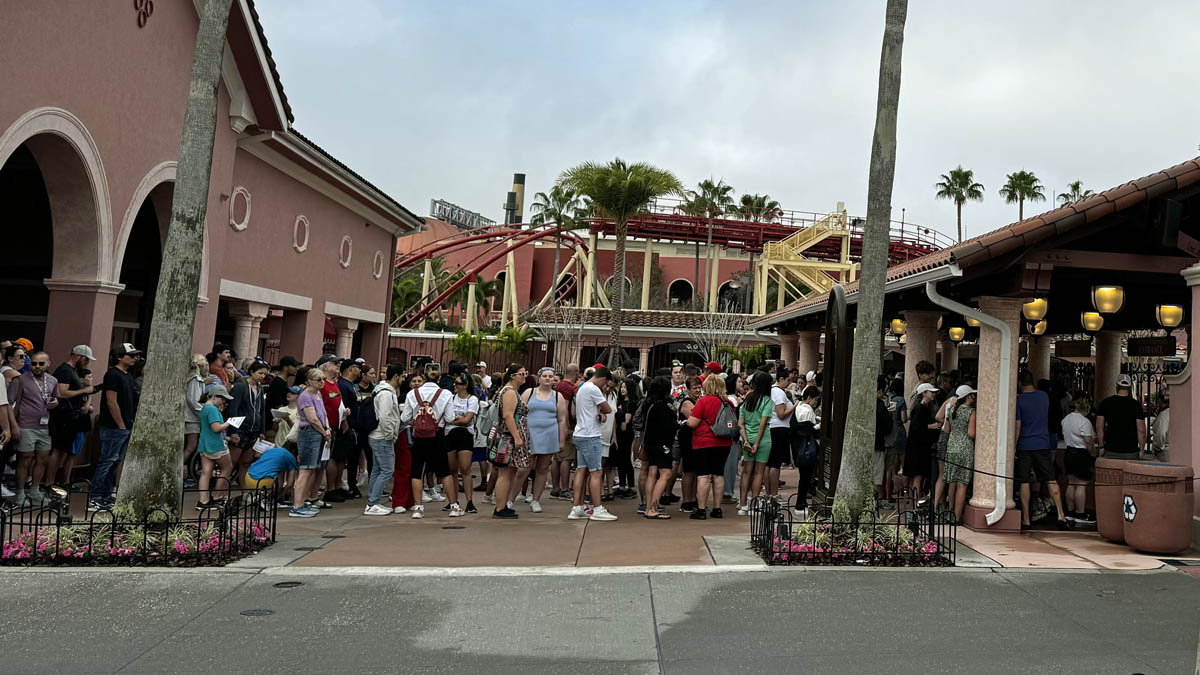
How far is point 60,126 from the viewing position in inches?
391

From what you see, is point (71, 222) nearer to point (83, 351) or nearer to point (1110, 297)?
point (83, 351)

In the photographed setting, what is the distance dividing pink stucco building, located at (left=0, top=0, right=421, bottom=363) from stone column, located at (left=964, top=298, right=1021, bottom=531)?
10.1 metres

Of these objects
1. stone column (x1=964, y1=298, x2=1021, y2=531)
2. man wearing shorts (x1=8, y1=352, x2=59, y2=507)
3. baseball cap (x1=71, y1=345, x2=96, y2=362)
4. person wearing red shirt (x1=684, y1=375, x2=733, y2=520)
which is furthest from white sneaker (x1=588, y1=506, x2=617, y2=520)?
baseball cap (x1=71, y1=345, x2=96, y2=362)

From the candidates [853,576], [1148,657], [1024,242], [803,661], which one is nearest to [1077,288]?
[1024,242]

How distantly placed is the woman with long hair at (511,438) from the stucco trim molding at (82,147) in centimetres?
532

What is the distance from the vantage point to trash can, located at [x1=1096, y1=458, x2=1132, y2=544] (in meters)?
8.67

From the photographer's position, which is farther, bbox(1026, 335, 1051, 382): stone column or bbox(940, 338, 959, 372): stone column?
bbox(940, 338, 959, 372): stone column

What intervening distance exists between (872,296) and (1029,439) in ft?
9.64

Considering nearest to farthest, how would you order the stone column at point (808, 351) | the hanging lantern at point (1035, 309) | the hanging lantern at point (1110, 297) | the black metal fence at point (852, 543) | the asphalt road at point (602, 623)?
the asphalt road at point (602, 623), the black metal fence at point (852, 543), the hanging lantern at point (1110, 297), the hanging lantern at point (1035, 309), the stone column at point (808, 351)

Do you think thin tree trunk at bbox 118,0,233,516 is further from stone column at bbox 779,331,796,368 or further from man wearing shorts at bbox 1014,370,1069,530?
stone column at bbox 779,331,796,368

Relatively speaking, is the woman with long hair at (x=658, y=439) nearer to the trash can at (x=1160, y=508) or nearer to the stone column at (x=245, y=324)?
the trash can at (x=1160, y=508)

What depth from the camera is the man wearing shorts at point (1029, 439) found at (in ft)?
31.5

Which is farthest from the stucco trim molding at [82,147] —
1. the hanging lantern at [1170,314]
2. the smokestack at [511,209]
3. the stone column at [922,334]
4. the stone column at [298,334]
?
the smokestack at [511,209]

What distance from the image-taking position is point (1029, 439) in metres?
9.64
